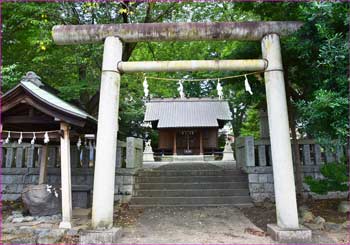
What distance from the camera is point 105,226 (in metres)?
5.08

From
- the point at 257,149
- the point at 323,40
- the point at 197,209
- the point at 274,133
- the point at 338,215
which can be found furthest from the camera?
the point at 257,149

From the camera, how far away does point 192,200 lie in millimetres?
7887

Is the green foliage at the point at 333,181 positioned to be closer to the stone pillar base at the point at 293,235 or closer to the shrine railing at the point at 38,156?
the stone pillar base at the point at 293,235

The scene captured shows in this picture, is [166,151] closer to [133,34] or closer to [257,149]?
[257,149]

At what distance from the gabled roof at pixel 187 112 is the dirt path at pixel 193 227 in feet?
42.5

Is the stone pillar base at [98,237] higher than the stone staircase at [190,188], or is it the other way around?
the stone staircase at [190,188]

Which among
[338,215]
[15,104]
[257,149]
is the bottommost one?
[338,215]

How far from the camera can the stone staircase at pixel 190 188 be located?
7.86m

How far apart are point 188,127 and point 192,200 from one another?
12307mm

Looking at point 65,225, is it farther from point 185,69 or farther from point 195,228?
point 185,69

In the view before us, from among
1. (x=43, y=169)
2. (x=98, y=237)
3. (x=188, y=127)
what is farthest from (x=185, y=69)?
(x=188, y=127)

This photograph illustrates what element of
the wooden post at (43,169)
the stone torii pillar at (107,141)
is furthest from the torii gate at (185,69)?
the wooden post at (43,169)

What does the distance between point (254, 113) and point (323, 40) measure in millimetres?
18743

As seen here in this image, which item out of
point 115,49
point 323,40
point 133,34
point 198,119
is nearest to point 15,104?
point 115,49
